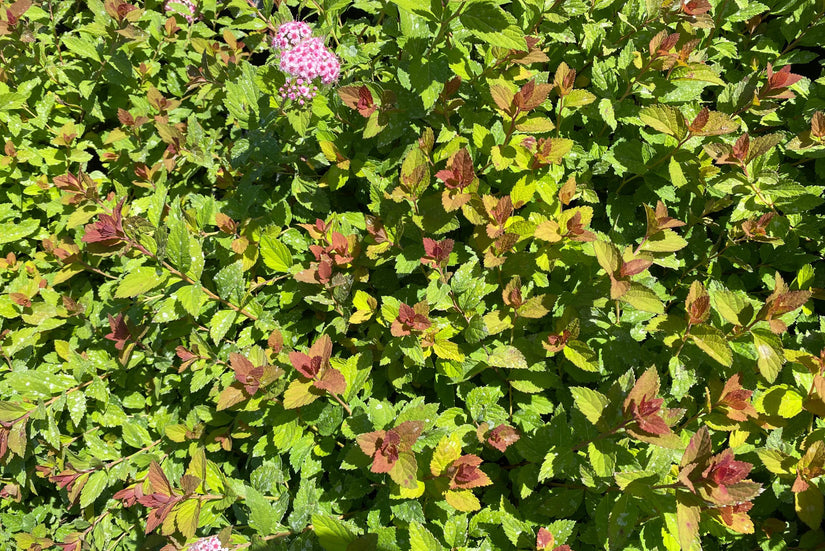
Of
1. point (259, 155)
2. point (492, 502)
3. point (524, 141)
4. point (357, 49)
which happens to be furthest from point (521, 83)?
point (492, 502)

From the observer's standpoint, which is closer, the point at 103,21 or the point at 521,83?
the point at 521,83

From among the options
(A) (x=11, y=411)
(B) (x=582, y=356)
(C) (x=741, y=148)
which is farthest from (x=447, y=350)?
(A) (x=11, y=411)

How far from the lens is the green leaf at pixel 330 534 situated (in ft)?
4.35

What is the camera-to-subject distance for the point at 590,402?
1311 mm

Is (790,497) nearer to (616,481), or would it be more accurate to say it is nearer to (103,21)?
(616,481)

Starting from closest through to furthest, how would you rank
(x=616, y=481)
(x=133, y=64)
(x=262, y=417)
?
(x=616, y=481) → (x=262, y=417) → (x=133, y=64)

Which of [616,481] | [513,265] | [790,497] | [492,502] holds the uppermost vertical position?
[513,265]

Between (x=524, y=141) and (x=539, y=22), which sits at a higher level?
(x=539, y=22)

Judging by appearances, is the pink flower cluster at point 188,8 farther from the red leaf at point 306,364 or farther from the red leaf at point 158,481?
the red leaf at point 158,481

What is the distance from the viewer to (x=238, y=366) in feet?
4.93

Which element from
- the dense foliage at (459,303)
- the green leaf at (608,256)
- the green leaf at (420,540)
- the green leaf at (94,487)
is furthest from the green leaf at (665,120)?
the green leaf at (94,487)

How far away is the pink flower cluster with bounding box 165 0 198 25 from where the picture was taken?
2.32m

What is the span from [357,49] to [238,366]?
53.4 inches

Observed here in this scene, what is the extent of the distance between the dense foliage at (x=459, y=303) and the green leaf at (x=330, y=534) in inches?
0.5
